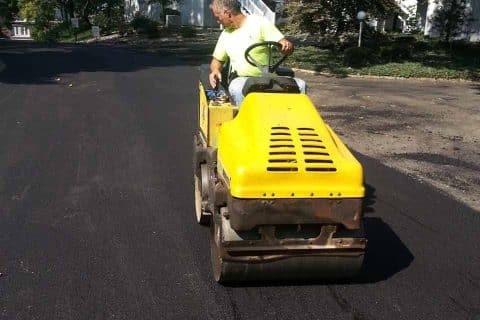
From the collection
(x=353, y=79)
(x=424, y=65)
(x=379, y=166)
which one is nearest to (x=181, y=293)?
(x=379, y=166)

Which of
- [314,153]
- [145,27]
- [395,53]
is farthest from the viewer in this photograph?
[145,27]

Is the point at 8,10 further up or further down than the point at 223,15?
Result: further up

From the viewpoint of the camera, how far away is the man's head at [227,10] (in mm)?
5254

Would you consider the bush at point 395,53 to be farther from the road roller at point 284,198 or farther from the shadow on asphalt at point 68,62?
the road roller at point 284,198

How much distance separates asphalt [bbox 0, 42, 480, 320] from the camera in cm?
377

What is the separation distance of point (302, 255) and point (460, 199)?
10.2 feet

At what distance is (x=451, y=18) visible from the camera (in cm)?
2027

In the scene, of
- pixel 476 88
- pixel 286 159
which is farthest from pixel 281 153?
pixel 476 88

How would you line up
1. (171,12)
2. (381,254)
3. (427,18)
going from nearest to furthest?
(381,254), (427,18), (171,12)

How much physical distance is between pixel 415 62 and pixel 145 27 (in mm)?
18355

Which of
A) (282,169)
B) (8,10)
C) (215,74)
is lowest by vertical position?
(282,169)

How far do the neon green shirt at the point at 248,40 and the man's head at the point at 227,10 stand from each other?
0.38 ft

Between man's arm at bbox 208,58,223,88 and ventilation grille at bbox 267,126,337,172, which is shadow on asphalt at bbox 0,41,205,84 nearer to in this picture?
man's arm at bbox 208,58,223,88

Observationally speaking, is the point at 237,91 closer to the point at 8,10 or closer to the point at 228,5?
the point at 228,5
